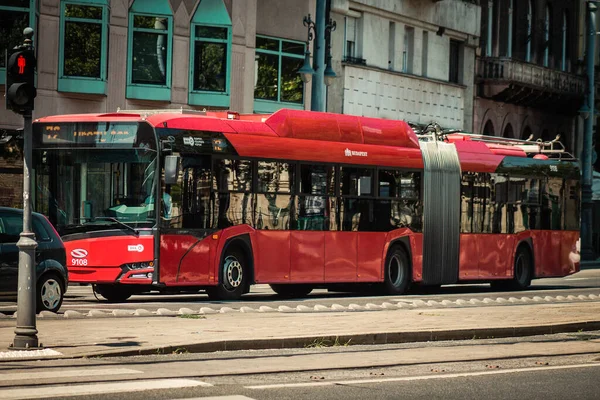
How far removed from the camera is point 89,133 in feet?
74.6

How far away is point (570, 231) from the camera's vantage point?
3456cm

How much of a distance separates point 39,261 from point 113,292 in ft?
16.1

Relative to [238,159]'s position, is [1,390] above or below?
below

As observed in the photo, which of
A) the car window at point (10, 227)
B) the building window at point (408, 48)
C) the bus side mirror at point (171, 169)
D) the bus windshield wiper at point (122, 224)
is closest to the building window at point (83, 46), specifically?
the bus windshield wiper at point (122, 224)

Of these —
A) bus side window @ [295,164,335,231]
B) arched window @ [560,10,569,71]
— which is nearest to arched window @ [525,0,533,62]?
arched window @ [560,10,569,71]

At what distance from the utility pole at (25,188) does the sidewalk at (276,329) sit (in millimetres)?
268

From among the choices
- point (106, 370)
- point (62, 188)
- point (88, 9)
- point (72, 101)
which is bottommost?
point (106, 370)

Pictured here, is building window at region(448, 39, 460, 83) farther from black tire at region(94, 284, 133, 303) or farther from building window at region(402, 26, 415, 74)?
black tire at region(94, 284, 133, 303)

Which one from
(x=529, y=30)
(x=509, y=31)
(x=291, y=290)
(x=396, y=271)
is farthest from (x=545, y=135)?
(x=291, y=290)

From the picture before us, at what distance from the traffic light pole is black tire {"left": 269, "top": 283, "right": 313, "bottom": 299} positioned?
1352 centimetres

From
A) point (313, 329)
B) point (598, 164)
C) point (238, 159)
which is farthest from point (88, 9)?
point (598, 164)

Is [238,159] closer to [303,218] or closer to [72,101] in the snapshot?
[303,218]

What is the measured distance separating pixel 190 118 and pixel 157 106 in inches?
648

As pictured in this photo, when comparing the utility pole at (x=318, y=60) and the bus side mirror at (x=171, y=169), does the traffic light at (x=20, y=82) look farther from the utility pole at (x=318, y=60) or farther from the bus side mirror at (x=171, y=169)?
the utility pole at (x=318, y=60)
